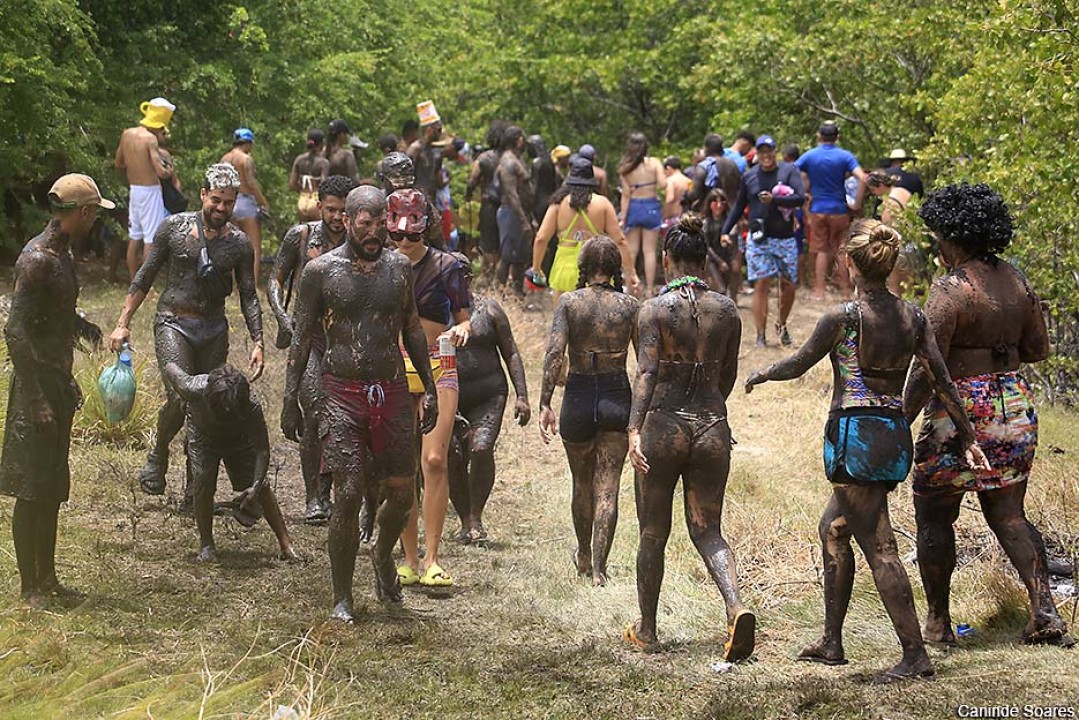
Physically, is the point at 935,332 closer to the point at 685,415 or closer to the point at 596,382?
the point at 685,415

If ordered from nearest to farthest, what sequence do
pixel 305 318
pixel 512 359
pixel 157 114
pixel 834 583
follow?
pixel 834 583
pixel 305 318
pixel 512 359
pixel 157 114

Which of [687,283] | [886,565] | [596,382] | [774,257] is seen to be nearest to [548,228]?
[774,257]

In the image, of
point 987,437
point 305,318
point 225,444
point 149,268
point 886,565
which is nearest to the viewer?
point 886,565

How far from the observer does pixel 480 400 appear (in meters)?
9.26

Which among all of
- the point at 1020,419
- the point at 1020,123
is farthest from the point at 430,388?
the point at 1020,123

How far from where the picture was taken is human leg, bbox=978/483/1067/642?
259 inches

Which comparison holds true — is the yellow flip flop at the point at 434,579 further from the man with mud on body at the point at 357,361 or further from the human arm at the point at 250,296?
the human arm at the point at 250,296

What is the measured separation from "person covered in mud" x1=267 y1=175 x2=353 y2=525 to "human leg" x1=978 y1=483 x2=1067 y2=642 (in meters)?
3.84

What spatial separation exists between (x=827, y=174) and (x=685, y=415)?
33.2 feet

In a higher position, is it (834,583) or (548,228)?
(548,228)

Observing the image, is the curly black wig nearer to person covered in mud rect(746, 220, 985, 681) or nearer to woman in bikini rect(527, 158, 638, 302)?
person covered in mud rect(746, 220, 985, 681)

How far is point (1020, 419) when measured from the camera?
6758 millimetres

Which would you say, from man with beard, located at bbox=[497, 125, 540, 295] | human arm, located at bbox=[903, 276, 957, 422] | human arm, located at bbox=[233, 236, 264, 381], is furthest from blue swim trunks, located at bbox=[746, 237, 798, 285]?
human arm, located at bbox=[903, 276, 957, 422]

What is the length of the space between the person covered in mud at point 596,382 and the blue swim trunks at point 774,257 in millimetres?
6945
